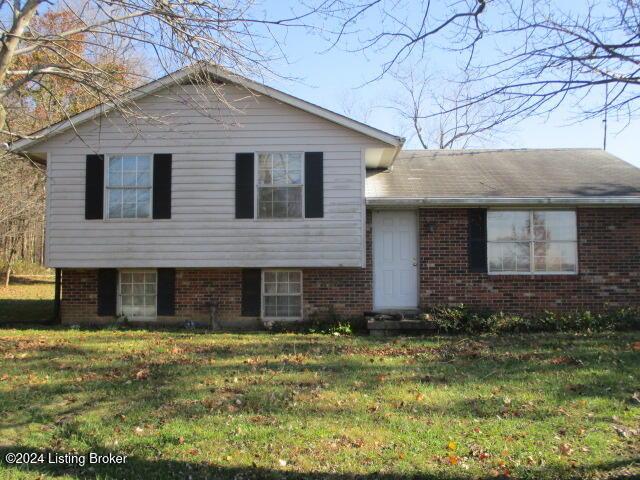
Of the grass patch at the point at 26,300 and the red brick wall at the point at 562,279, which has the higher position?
the red brick wall at the point at 562,279

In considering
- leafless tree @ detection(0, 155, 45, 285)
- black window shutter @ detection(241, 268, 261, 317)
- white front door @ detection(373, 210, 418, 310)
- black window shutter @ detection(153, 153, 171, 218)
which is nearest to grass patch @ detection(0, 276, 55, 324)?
leafless tree @ detection(0, 155, 45, 285)

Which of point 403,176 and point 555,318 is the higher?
point 403,176

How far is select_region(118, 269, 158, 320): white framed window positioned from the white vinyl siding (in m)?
0.74

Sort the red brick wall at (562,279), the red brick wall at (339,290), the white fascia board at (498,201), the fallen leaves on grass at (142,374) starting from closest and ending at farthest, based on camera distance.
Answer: the fallen leaves on grass at (142,374)
the white fascia board at (498,201)
the red brick wall at (562,279)
the red brick wall at (339,290)

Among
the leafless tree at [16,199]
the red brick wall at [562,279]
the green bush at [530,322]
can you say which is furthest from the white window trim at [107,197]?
the leafless tree at [16,199]

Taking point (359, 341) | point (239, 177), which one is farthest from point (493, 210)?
point (239, 177)

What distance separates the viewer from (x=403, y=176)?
1327cm

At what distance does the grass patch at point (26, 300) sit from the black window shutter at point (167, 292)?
321 centimetres

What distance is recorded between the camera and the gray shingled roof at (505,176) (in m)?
11.9

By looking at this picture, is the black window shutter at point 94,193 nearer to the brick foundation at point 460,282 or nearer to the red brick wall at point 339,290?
the brick foundation at point 460,282

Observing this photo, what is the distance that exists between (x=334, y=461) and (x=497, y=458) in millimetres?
1361

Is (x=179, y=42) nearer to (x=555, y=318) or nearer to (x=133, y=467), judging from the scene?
(x=133, y=467)

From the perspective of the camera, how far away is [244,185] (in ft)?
38.6

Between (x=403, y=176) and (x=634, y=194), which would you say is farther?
(x=403, y=176)
